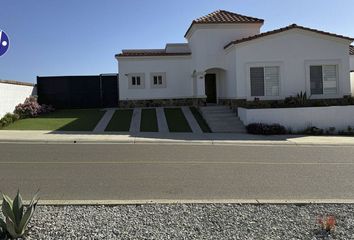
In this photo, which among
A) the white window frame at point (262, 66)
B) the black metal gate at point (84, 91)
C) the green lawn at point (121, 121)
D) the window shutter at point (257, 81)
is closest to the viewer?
the green lawn at point (121, 121)

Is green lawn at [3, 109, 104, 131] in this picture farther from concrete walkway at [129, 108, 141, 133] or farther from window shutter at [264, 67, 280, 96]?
window shutter at [264, 67, 280, 96]

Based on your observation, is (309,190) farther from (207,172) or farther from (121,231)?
(121,231)

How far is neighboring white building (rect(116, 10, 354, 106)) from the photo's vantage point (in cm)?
2528

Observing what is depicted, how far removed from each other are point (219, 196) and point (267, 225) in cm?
224

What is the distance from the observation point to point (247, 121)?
2248cm

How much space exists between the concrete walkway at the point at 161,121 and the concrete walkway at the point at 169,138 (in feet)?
5.94

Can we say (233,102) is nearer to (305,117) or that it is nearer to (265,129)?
(305,117)

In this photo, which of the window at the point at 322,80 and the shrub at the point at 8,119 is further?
the window at the point at 322,80

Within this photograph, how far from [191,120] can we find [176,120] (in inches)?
34.6

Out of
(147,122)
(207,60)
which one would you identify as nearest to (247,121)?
(147,122)

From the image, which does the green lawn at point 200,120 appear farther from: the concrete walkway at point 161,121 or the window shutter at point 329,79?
the window shutter at point 329,79

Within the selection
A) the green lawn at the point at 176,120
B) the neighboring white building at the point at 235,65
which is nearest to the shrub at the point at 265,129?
the green lawn at the point at 176,120

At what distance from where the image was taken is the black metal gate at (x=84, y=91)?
105ft

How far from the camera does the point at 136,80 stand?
31125mm
